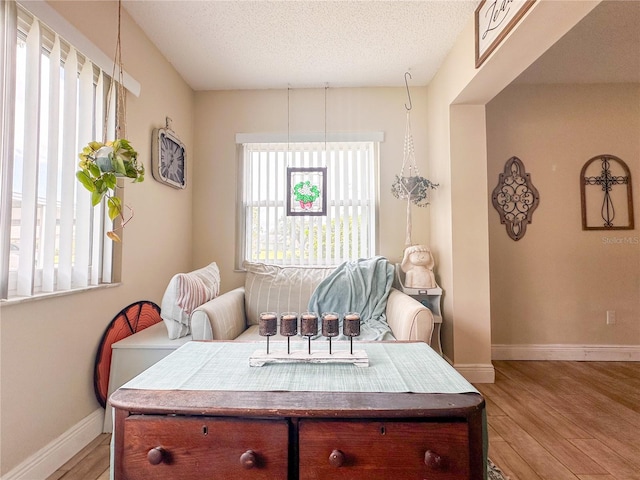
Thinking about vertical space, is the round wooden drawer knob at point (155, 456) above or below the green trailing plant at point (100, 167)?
below

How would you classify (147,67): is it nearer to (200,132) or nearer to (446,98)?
(200,132)

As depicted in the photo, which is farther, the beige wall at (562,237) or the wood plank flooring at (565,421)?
the beige wall at (562,237)

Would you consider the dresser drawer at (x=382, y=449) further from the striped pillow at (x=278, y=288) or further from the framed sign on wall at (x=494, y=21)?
the framed sign on wall at (x=494, y=21)

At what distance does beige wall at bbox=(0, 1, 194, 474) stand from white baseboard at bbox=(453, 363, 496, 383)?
94.4 inches

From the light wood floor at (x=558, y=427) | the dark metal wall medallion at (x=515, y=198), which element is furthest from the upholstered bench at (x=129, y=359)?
the dark metal wall medallion at (x=515, y=198)

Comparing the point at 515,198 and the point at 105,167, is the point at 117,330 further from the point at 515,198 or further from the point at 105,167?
the point at 515,198

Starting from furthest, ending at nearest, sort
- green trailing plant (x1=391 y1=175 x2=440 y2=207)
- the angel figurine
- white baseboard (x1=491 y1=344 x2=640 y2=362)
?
white baseboard (x1=491 y1=344 x2=640 y2=362)
green trailing plant (x1=391 y1=175 x2=440 y2=207)
the angel figurine

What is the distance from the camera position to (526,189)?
2.89 metres

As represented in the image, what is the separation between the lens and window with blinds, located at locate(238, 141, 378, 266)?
300 cm

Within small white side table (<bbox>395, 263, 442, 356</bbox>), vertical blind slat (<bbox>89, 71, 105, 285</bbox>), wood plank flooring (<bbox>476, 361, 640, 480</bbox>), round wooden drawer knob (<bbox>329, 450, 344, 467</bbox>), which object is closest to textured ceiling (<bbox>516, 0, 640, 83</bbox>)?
small white side table (<bbox>395, 263, 442, 356</bbox>)

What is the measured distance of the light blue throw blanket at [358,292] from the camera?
238cm

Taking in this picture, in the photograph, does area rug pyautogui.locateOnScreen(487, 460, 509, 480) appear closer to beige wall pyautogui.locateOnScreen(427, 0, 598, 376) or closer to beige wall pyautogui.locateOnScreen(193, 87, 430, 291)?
beige wall pyautogui.locateOnScreen(427, 0, 598, 376)

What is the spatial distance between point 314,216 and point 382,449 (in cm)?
228

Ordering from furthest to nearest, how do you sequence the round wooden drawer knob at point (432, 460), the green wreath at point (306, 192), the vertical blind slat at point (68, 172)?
the green wreath at point (306, 192) < the vertical blind slat at point (68, 172) < the round wooden drawer knob at point (432, 460)
